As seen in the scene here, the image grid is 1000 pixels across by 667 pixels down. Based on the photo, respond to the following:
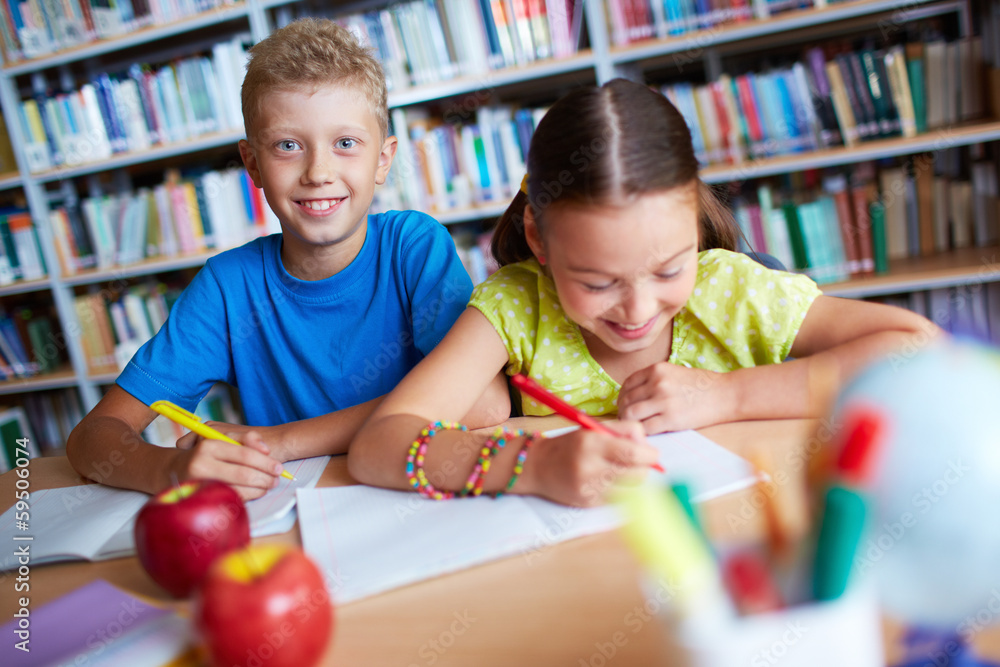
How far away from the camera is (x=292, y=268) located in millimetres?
1306

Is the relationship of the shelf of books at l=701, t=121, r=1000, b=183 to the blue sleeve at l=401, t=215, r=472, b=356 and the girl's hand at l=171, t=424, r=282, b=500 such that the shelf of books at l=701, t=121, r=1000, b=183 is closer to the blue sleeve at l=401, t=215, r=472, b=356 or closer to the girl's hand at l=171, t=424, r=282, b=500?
the blue sleeve at l=401, t=215, r=472, b=356

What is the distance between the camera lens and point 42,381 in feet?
9.39

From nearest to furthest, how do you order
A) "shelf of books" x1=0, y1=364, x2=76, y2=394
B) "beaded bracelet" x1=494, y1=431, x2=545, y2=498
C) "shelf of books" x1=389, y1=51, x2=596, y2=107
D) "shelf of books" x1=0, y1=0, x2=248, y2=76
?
"beaded bracelet" x1=494, y1=431, x2=545, y2=498, "shelf of books" x1=389, y1=51, x2=596, y2=107, "shelf of books" x1=0, y1=0, x2=248, y2=76, "shelf of books" x1=0, y1=364, x2=76, y2=394

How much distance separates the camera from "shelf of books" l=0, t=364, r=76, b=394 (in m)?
2.85

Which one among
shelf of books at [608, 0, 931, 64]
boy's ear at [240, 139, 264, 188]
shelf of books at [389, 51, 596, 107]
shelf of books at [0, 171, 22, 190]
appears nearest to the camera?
boy's ear at [240, 139, 264, 188]

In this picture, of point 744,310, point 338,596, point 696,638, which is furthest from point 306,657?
point 744,310

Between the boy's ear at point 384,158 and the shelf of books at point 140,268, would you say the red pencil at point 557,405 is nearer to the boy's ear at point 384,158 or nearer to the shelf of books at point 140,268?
the boy's ear at point 384,158

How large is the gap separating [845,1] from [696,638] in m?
2.07

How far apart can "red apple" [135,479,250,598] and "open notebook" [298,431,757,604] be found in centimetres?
8

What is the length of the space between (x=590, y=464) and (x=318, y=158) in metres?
0.76

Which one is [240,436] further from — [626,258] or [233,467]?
[626,258]

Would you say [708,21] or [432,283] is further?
[708,21]

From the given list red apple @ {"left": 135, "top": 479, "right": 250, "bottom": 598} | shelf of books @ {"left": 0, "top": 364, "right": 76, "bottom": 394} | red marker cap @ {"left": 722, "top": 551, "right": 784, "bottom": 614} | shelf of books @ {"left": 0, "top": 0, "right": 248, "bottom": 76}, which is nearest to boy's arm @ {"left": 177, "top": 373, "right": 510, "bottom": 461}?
red apple @ {"left": 135, "top": 479, "right": 250, "bottom": 598}

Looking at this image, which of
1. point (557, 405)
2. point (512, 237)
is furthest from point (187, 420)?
point (512, 237)
